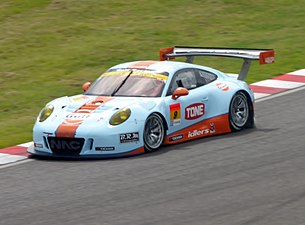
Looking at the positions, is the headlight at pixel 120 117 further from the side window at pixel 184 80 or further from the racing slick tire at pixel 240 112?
the racing slick tire at pixel 240 112

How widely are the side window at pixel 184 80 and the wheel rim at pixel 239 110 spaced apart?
0.71m

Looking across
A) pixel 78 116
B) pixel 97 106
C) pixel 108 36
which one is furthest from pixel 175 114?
pixel 108 36

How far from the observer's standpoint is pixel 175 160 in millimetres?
11766

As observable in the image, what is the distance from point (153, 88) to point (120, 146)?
1.25 m

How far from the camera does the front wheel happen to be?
12.2m

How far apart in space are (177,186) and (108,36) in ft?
34.2

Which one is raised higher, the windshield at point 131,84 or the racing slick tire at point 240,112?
the windshield at point 131,84

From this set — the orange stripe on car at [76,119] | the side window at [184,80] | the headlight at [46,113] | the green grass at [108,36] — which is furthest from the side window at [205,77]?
the green grass at [108,36]

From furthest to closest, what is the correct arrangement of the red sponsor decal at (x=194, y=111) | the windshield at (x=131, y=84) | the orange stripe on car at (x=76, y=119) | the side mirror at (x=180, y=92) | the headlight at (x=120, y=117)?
1. the red sponsor decal at (x=194, y=111)
2. the windshield at (x=131, y=84)
3. the side mirror at (x=180, y=92)
4. the headlight at (x=120, y=117)
5. the orange stripe on car at (x=76, y=119)

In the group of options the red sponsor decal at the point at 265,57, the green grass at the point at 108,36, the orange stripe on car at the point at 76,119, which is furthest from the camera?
the green grass at the point at 108,36

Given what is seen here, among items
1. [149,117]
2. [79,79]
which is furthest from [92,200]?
[79,79]

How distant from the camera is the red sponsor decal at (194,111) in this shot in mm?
12922

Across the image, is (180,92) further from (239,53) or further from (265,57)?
(265,57)

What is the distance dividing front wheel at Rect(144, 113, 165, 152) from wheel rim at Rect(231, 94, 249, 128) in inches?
60.3
